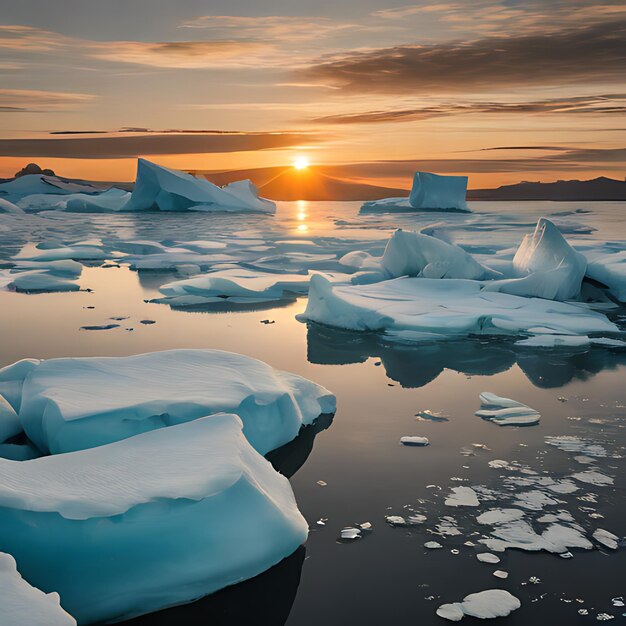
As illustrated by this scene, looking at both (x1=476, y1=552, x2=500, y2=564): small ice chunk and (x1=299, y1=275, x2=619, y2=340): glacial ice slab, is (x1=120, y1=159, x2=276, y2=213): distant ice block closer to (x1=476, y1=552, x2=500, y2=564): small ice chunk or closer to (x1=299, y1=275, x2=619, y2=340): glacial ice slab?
(x1=299, y1=275, x2=619, y2=340): glacial ice slab

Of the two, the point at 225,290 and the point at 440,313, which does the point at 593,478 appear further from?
the point at 225,290

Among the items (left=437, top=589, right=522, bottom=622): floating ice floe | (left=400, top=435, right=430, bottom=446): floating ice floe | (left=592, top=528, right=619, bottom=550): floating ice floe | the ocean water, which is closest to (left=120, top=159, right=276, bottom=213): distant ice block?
the ocean water

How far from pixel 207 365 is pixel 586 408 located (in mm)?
2541

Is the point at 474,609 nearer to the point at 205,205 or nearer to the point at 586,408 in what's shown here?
the point at 586,408

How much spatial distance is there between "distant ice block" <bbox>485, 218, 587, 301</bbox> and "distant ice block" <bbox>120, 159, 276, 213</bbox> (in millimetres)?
21265

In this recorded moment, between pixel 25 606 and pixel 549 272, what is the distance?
7930 mm

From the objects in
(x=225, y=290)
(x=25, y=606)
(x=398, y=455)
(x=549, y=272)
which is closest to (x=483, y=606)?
(x=398, y=455)

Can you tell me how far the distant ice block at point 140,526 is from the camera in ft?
7.69

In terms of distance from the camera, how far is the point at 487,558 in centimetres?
276

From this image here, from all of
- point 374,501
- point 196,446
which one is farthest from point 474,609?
point 196,446

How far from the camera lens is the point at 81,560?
2.36m

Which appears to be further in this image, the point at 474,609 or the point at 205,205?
the point at 205,205

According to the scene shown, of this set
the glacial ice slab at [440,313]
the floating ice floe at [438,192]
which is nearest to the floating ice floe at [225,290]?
the glacial ice slab at [440,313]

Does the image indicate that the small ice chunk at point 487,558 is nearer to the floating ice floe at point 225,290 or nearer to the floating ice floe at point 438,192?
the floating ice floe at point 225,290
